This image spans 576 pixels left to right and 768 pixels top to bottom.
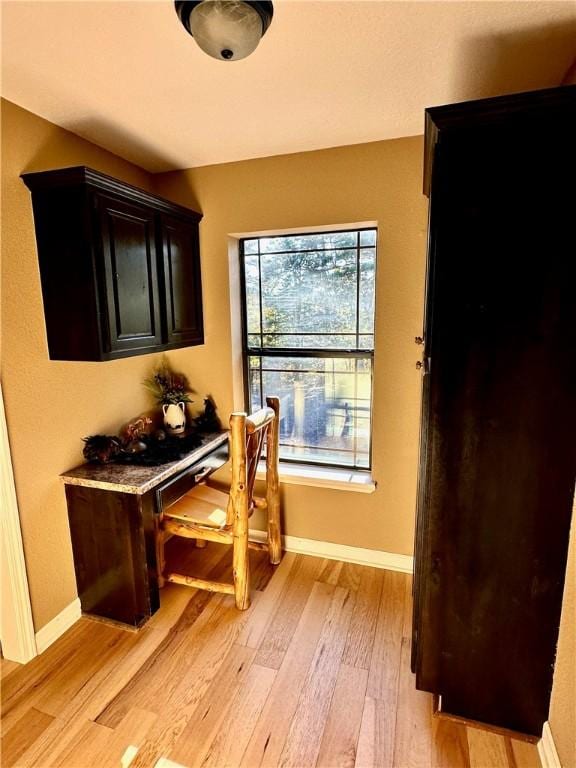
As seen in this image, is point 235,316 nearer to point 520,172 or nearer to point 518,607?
point 520,172

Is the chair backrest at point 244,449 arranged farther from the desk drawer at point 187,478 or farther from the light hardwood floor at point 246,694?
the light hardwood floor at point 246,694

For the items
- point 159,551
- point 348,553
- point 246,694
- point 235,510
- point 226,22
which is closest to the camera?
point 226,22

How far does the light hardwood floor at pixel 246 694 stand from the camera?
1.38 meters

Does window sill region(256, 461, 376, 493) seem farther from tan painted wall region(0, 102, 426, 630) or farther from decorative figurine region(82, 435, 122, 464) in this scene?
decorative figurine region(82, 435, 122, 464)

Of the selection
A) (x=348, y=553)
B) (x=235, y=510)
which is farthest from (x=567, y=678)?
(x=235, y=510)

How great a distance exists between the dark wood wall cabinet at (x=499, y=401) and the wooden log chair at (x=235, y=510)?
2.83ft

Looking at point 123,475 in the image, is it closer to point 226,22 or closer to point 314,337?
point 314,337

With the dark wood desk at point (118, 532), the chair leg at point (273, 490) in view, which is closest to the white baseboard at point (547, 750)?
the chair leg at point (273, 490)

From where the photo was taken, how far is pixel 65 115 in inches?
68.8

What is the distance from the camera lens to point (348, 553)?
244 cm

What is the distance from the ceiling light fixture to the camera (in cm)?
103

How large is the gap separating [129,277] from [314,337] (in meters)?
1.12

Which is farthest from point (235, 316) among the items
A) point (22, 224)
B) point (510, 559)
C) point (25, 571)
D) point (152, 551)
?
point (510, 559)

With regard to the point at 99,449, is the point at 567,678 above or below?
below
